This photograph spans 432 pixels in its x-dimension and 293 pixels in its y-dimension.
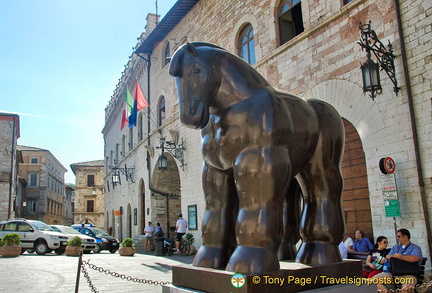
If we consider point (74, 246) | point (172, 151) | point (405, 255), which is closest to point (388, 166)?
point (405, 255)

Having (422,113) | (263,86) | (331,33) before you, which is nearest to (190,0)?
(331,33)

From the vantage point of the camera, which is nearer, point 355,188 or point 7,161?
point 355,188

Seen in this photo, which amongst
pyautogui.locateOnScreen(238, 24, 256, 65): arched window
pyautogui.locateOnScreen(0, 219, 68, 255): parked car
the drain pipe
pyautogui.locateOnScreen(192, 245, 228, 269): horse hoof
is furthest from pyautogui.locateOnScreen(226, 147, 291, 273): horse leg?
pyautogui.locateOnScreen(0, 219, 68, 255): parked car

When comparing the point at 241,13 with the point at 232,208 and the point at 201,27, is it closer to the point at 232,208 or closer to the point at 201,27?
the point at 201,27

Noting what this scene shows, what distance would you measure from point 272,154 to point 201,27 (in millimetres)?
13612

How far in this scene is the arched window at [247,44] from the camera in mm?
12266

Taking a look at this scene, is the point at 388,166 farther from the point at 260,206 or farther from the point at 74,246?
the point at 74,246

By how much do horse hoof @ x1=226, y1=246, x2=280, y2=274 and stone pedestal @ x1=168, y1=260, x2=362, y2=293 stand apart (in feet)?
0.14

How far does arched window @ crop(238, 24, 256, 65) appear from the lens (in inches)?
483

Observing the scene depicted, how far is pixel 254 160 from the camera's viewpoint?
8.02 feet

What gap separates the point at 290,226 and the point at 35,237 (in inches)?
604

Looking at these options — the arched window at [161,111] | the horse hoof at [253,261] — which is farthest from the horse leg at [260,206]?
the arched window at [161,111]

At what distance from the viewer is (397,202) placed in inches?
292

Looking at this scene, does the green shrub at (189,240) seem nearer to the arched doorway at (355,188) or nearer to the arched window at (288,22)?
Result: the arched doorway at (355,188)
